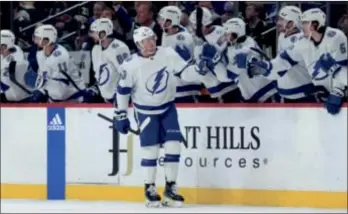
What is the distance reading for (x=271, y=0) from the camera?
1141 centimetres

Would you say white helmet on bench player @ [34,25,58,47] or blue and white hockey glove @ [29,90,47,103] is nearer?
blue and white hockey glove @ [29,90,47,103]

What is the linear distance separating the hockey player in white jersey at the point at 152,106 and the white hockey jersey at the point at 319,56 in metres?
0.78

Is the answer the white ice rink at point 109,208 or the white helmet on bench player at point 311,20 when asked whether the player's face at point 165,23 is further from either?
the white ice rink at point 109,208

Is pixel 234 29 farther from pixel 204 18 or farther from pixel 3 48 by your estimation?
pixel 3 48

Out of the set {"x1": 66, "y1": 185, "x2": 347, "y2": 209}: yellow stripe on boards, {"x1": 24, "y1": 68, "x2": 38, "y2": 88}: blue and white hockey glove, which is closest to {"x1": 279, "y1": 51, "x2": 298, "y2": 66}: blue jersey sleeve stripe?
{"x1": 66, "y1": 185, "x2": 347, "y2": 209}: yellow stripe on boards

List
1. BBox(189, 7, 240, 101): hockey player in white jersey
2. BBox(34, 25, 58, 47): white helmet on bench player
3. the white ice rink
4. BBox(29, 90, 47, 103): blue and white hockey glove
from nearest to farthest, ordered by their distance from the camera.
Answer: the white ice rink < BBox(189, 7, 240, 101): hockey player in white jersey < BBox(29, 90, 47, 103): blue and white hockey glove < BBox(34, 25, 58, 47): white helmet on bench player

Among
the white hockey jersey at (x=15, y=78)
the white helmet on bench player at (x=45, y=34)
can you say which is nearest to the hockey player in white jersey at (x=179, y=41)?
the white helmet on bench player at (x=45, y=34)

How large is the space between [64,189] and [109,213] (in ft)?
2.69

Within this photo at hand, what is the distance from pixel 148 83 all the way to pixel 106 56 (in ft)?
3.29

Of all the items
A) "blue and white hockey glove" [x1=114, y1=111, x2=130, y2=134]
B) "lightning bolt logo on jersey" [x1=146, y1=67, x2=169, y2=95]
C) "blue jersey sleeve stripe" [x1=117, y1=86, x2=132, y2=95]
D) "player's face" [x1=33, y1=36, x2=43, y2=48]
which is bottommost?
"blue and white hockey glove" [x1=114, y1=111, x2=130, y2=134]

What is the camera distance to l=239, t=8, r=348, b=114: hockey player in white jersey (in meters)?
10.4

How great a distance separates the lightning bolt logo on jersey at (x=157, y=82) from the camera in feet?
34.4

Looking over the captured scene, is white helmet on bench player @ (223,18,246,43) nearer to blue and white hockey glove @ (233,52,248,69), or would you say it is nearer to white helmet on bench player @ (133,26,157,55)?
blue and white hockey glove @ (233,52,248,69)

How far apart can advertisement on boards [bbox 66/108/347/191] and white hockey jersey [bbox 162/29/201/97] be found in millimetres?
238
